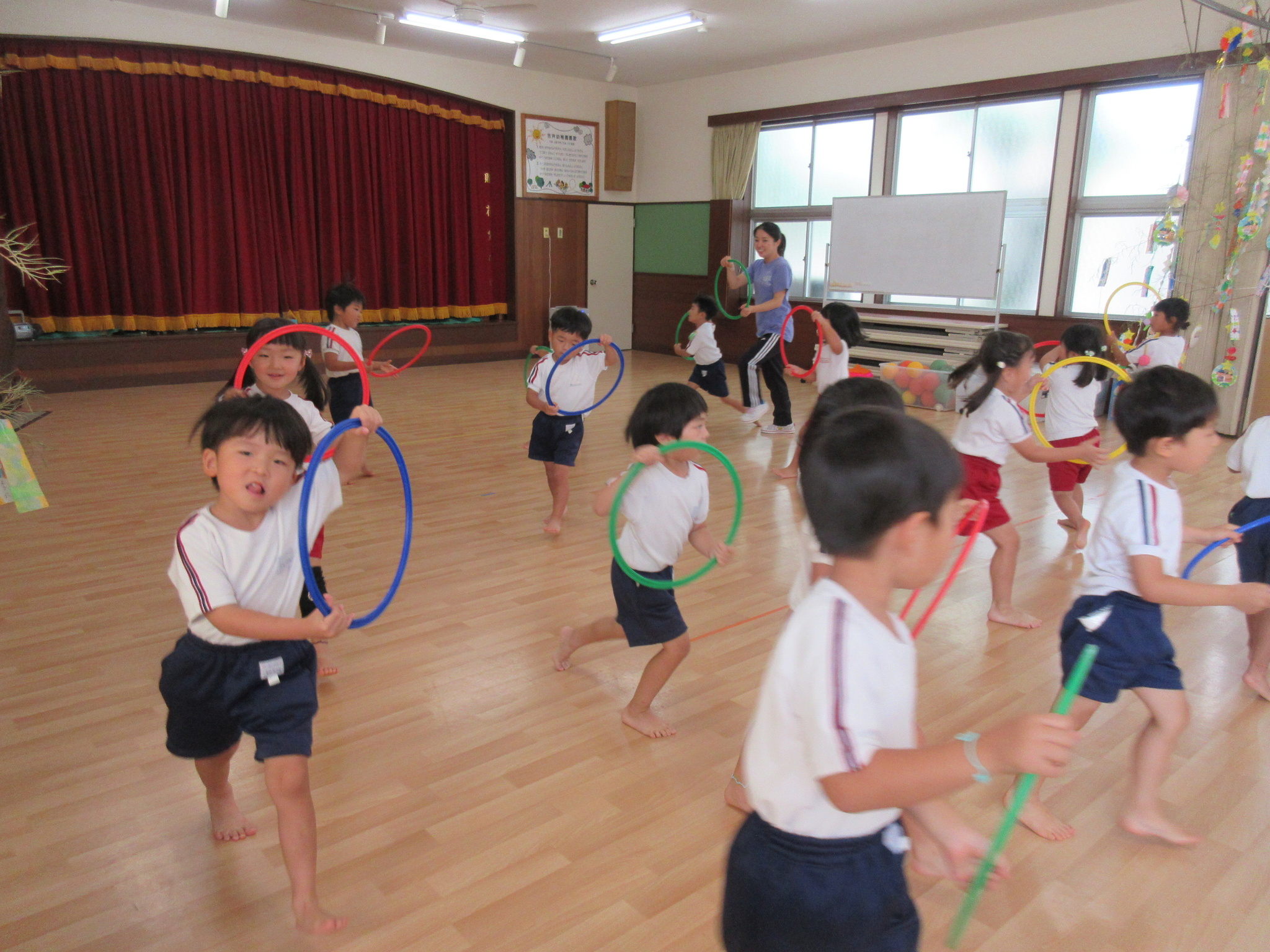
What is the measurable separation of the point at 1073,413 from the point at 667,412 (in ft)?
9.02

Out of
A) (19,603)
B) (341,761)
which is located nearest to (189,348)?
(19,603)

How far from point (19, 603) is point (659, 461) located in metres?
2.85

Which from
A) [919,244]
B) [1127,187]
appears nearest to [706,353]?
[919,244]

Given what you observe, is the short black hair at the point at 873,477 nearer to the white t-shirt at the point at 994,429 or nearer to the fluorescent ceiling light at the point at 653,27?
the white t-shirt at the point at 994,429

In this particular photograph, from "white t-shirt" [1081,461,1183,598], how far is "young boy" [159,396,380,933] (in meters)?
1.73

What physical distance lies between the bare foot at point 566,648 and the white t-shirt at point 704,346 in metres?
4.23

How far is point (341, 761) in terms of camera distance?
2504mm

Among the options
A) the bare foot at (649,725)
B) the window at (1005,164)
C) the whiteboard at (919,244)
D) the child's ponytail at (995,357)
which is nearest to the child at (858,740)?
the bare foot at (649,725)

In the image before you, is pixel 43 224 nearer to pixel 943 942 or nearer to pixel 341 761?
pixel 341 761

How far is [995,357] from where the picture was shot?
125 inches

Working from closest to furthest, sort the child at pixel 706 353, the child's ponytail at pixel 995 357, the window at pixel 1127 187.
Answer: the child's ponytail at pixel 995 357, the child at pixel 706 353, the window at pixel 1127 187

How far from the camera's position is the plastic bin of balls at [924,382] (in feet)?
28.3

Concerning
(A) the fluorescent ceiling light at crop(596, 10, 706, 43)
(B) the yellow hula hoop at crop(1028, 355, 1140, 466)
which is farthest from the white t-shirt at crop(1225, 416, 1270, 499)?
(A) the fluorescent ceiling light at crop(596, 10, 706, 43)

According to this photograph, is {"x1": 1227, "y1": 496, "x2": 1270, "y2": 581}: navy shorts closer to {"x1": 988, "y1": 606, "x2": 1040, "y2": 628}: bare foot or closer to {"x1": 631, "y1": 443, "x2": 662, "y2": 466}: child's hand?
{"x1": 988, "y1": 606, "x2": 1040, "y2": 628}: bare foot
